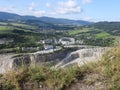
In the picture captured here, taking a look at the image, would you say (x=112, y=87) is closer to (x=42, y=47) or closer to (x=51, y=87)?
(x=51, y=87)

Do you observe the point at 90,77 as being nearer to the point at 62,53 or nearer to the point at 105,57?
the point at 105,57

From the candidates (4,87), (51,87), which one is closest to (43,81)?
(51,87)

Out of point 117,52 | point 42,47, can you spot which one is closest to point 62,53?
point 42,47

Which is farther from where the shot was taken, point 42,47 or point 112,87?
point 42,47

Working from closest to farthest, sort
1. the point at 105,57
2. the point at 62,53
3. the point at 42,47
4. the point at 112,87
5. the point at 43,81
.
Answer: the point at 112,87 → the point at 43,81 → the point at 105,57 → the point at 62,53 → the point at 42,47

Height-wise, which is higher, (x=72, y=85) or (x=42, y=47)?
(x=72, y=85)

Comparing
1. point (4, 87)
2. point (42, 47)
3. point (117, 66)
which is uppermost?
point (117, 66)

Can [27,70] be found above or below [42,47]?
above

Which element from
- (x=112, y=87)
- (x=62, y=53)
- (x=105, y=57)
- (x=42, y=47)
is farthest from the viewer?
(x=42, y=47)

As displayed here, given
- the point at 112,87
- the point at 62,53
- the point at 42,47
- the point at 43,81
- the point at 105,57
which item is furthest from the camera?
the point at 42,47
